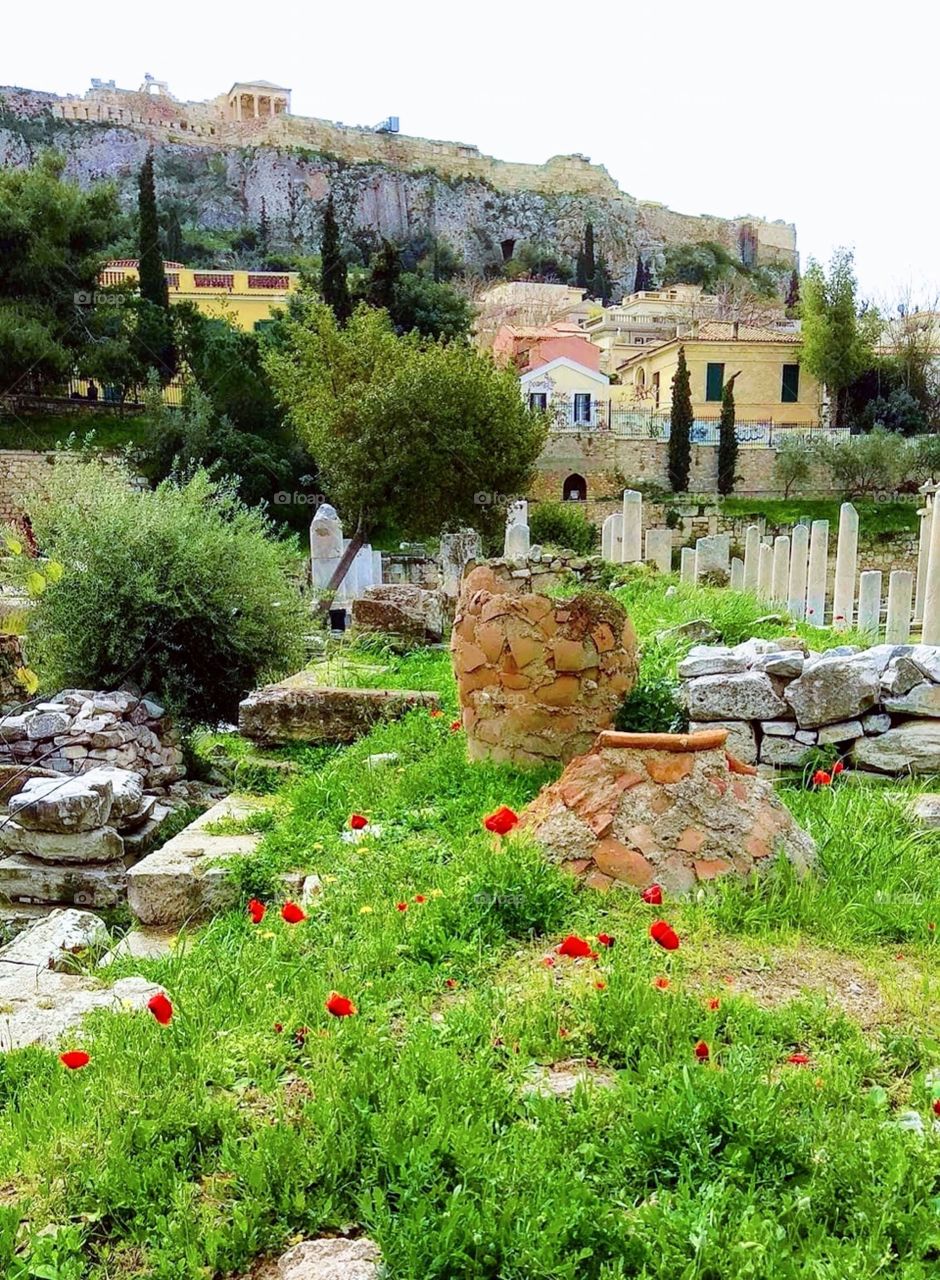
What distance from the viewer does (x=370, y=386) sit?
1842cm

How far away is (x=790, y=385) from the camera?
135ft

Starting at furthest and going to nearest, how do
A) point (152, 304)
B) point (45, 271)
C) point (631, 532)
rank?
point (152, 304) < point (45, 271) < point (631, 532)

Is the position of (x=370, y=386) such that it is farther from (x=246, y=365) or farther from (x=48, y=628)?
A: (x=246, y=365)

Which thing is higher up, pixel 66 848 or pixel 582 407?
pixel 582 407

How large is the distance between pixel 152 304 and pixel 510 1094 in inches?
1281

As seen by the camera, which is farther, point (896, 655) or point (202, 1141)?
point (896, 655)

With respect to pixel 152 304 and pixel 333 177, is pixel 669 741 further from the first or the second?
pixel 333 177

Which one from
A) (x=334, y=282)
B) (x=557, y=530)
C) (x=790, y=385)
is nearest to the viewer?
(x=557, y=530)

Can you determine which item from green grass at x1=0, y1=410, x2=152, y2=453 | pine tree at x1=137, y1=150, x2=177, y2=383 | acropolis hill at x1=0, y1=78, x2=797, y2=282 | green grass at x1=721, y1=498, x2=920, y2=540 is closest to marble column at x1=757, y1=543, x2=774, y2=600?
green grass at x1=721, y1=498, x2=920, y2=540

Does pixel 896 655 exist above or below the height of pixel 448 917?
above

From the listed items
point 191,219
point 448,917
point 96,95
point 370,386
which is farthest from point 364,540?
point 96,95

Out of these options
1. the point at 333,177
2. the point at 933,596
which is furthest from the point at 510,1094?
the point at 333,177

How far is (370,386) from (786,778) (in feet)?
48.8

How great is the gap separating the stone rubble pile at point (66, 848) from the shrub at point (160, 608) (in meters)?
2.52
